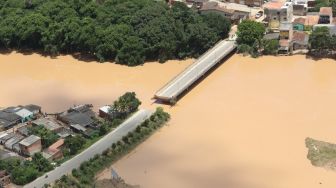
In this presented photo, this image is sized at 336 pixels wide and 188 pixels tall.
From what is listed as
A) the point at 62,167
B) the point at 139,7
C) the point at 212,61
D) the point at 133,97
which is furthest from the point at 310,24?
the point at 62,167

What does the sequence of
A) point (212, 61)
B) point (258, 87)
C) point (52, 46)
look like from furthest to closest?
point (52, 46) < point (212, 61) < point (258, 87)

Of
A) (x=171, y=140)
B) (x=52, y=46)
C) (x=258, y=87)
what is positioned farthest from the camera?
(x=52, y=46)

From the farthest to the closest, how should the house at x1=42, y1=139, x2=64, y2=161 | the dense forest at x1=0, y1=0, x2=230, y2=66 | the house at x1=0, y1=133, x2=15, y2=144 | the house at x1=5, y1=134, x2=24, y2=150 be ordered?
the dense forest at x1=0, y1=0, x2=230, y2=66 < the house at x1=0, y1=133, x2=15, y2=144 < the house at x1=5, y1=134, x2=24, y2=150 < the house at x1=42, y1=139, x2=64, y2=161

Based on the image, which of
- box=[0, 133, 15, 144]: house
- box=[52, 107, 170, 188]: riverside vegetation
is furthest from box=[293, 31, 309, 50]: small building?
box=[0, 133, 15, 144]: house

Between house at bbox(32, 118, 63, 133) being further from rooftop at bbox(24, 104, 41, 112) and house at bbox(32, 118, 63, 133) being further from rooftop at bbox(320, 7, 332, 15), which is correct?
rooftop at bbox(320, 7, 332, 15)

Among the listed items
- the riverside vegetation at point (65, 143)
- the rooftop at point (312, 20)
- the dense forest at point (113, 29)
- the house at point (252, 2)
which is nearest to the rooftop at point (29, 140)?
the riverside vegetation at point (65, 143)

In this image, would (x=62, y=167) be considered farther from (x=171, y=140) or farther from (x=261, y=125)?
(x=261, y=125)

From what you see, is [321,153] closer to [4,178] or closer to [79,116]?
[79,116]

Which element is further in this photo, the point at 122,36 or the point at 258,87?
the point at 122,36
